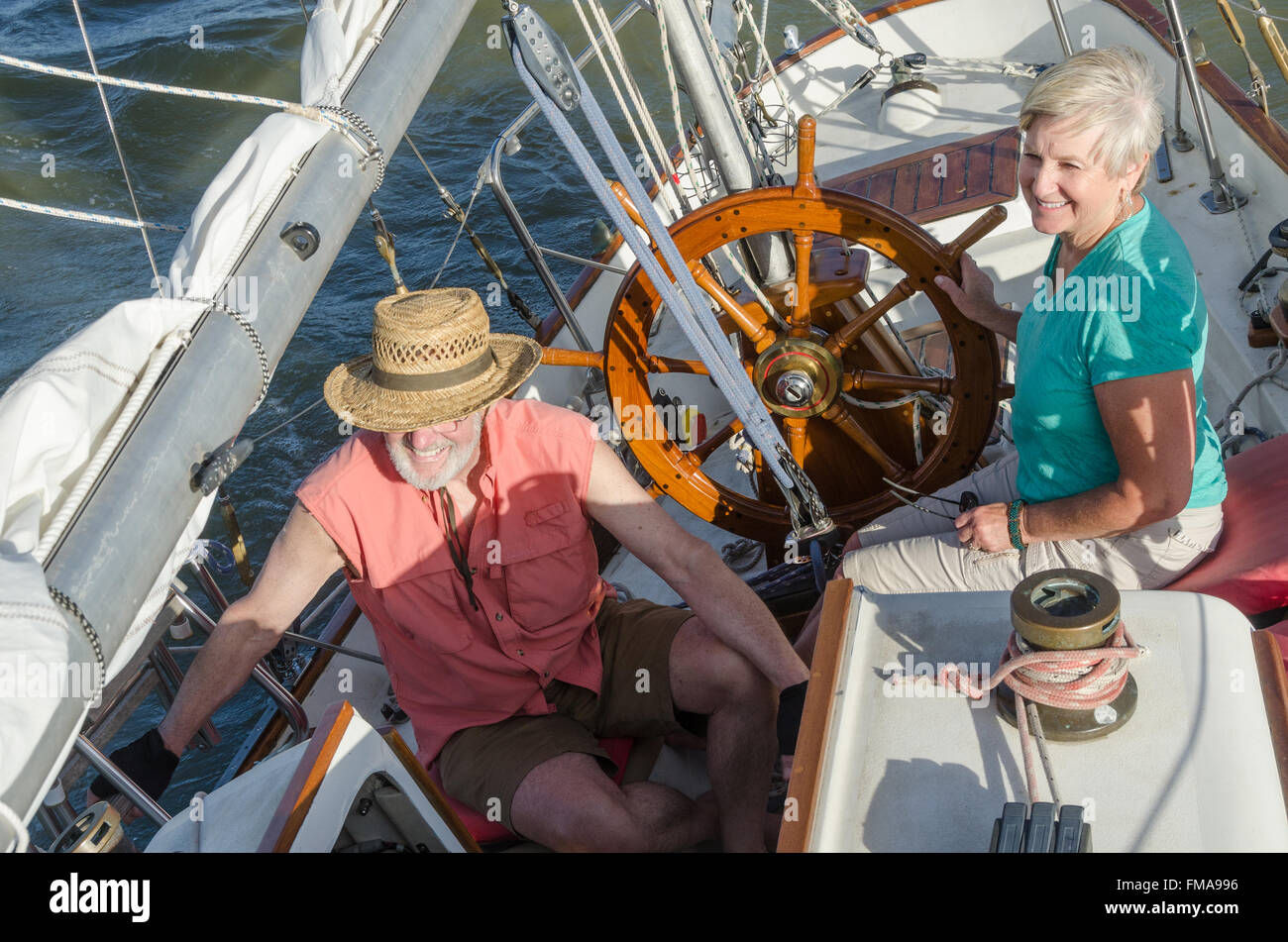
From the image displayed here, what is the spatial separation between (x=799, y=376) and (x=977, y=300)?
1.30 ft

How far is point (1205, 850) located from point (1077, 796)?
132mm

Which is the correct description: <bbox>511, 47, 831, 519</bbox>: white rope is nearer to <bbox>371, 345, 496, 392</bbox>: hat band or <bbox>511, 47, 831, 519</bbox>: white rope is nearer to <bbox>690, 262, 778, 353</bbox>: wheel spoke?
<bbox>690, 262, 778, 353</bbox>: wheel spoke

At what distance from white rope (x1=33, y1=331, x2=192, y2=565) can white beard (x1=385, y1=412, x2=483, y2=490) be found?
0.46m

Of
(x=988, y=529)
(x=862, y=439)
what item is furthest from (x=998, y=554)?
(x=862, y=439)

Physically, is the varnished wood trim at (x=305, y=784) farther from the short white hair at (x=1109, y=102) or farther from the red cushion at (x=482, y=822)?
the short white hair at (x=1109, y=102)

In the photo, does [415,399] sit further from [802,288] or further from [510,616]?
[802,288]

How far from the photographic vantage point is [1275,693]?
1.39 m

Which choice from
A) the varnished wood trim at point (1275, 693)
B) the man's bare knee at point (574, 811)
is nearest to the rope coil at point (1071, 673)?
the varnished wood trim at point (1275, 693)

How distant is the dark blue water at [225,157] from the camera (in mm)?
6523

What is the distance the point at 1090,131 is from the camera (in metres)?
1.83

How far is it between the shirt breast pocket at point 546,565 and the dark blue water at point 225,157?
3.50m

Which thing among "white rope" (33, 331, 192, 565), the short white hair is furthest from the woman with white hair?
"white rope" (33, 331, 192, 565)
